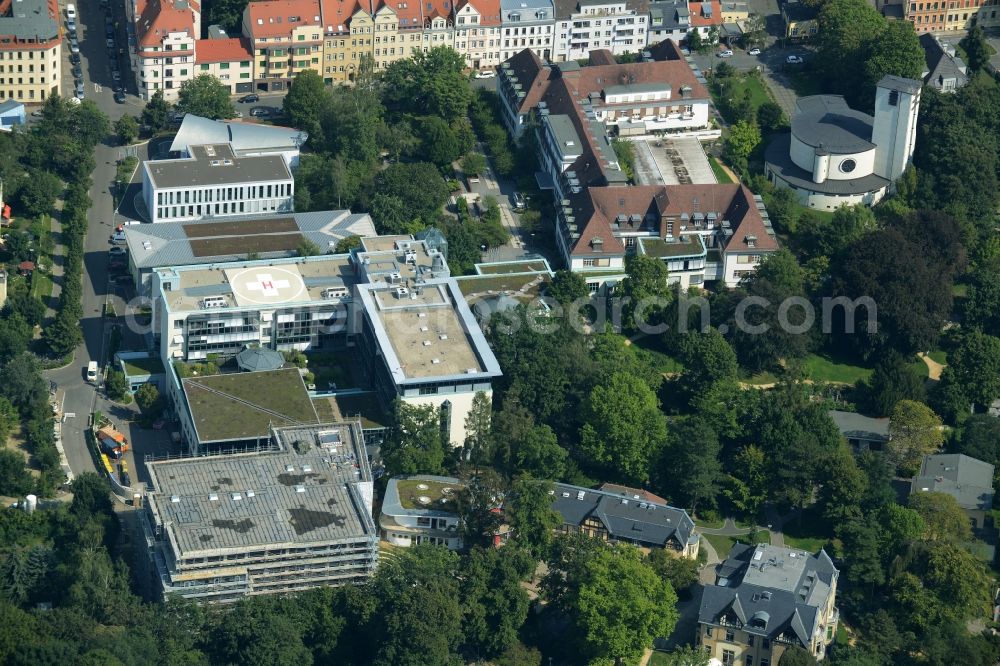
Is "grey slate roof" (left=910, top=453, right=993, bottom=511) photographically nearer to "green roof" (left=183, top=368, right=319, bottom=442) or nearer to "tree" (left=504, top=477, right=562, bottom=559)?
"tree" (left=504, top=477, right=562, bottom=559)

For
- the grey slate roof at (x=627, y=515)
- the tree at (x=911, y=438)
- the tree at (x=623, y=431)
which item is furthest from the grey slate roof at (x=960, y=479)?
the tree at (x=623, y=431)

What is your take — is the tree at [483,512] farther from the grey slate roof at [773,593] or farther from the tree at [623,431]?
the grey slate roof at [773,593]

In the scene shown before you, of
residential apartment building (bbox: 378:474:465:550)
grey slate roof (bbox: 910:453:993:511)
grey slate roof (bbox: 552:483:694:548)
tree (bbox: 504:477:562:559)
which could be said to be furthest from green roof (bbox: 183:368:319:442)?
grey slate roof (bbox: 910:453:993:511)

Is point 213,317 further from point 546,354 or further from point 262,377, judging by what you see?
point 546,354

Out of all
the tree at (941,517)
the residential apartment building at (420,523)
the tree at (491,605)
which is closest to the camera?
the tree at (491,605)

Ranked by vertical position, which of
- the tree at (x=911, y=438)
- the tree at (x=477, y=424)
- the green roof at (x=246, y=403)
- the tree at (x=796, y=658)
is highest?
the green roof at (x=246, y=403)

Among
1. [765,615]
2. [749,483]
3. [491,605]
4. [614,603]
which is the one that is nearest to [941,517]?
[749,483]
